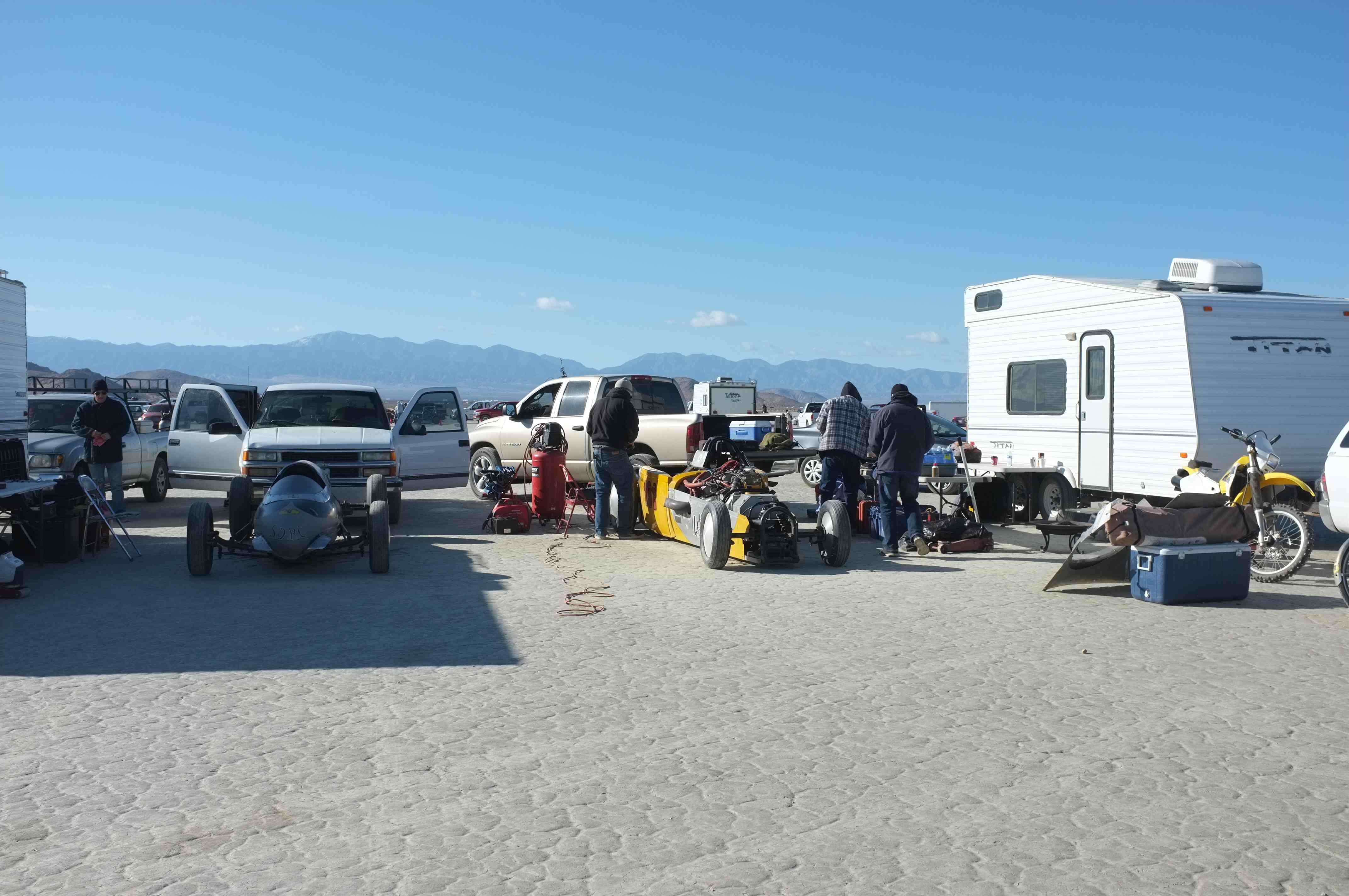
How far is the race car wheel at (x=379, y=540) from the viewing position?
11.5 metres

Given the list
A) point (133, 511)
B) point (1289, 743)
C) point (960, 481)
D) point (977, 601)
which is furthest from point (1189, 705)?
point (133, 511)

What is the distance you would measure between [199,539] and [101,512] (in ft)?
6.91

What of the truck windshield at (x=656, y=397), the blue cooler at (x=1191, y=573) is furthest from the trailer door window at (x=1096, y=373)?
the truck windshield at (x=656, y=397)

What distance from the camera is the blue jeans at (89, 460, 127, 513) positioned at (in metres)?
15.8

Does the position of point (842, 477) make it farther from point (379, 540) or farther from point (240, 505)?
point (240, 505)

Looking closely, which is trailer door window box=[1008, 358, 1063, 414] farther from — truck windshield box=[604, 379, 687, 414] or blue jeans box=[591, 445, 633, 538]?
blue jeans box=[591, 445, 633, 538]

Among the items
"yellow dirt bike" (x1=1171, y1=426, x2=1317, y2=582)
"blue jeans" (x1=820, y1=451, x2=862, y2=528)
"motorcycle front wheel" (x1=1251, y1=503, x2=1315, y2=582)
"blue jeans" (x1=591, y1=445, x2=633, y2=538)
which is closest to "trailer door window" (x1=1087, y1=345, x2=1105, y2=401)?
"yellow dirt bike" (x1=1171, y1=426, x2=1317, y2=582)

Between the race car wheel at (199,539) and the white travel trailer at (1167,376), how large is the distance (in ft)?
32.9

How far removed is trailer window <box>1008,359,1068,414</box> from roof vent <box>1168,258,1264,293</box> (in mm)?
1773

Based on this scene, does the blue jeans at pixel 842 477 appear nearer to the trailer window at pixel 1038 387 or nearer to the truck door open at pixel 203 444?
the trailer window at pixel 1038 387

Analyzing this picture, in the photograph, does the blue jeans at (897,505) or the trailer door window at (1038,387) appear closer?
the blue jeans at (897,505)

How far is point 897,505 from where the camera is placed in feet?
44.6

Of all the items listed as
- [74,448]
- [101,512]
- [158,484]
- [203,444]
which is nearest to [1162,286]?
[101,512]

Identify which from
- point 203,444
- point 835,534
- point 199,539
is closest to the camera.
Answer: point 199,539
